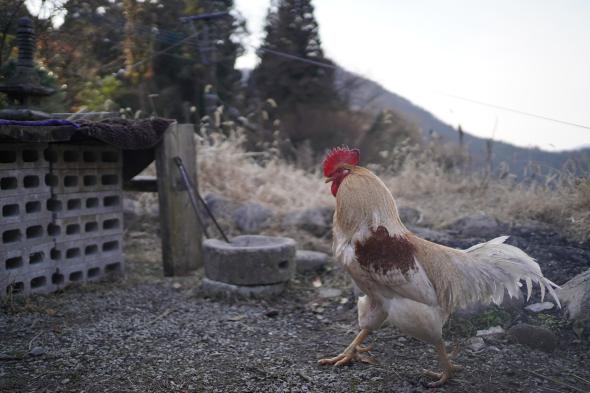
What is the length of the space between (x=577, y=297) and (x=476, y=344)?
0.83 metres

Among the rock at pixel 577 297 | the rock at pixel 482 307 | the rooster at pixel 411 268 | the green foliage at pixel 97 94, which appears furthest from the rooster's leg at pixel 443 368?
the green foliage at pixel 97 94

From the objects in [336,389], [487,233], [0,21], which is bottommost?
[336,389]

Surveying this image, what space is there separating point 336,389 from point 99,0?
22.4 feet

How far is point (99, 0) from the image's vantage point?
287 inches

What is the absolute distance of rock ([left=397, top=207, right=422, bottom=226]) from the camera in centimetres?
633

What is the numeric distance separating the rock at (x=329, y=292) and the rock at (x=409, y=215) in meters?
1.88

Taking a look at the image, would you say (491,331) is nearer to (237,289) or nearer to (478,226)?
(237,289)

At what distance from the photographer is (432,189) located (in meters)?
8.46

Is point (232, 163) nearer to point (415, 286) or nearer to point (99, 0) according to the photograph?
point (99, 0)

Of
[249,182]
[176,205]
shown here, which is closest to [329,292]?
[176,205]

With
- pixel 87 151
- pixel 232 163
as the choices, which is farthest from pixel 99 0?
pixel 87 151

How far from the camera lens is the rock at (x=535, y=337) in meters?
3.28

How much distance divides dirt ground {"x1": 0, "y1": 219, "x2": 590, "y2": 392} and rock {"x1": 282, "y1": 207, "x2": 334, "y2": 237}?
1903 millimetres

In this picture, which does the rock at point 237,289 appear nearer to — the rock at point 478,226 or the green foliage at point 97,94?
the rock at point 478,226
